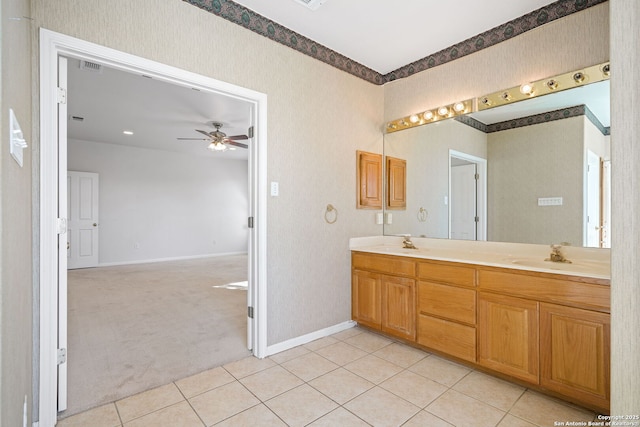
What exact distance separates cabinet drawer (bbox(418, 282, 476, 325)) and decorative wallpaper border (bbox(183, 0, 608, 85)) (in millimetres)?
2047

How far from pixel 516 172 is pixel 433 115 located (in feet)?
2.95

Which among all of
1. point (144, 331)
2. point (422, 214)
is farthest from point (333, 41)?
point (144, 331)

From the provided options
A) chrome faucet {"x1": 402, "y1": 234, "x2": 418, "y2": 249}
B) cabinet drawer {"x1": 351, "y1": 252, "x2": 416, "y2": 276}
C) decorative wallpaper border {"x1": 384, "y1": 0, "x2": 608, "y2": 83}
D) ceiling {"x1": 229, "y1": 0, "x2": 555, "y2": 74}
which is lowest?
cabinet drawer {"x1": 351, "y1": 252, "x2": 416, "y2": 276}

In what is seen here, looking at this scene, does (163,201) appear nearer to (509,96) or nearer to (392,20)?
(392,20)

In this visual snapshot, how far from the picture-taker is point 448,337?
2.25 m

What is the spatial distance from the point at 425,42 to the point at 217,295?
12.8ft

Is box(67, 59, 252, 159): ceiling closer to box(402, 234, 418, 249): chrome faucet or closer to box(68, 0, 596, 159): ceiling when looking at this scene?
box(68, 0, 596, 159): ceiling

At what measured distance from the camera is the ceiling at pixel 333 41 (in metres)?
2.25

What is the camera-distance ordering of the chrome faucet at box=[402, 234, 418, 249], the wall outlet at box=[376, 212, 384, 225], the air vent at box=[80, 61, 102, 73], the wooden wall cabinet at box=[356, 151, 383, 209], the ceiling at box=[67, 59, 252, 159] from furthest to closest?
the ceiling at box=[67, 59, 252, 159], the wall outlet at box=[376, 212, 384, 225], the wooden wall cabinet at box=[356, 151, 383, 209], the chrome faucet at box=[402, 234, 418, 249], the air vent at box=[80, 61, 102, 73]

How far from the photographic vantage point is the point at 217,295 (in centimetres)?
421

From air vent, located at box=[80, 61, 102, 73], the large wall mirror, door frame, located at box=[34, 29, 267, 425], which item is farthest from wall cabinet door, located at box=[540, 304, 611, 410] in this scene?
air vent, located at box=[80, 61, 102, 73]

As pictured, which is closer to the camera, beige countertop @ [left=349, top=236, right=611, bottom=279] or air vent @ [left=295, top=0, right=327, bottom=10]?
beige countertop @ [left=349, top=236, right=611, bottom=279]

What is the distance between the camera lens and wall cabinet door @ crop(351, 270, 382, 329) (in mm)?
2793

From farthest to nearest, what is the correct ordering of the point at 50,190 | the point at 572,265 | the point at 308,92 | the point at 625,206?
the point at 308,92 < the point at 572,265 < the point at 50,190 < the point at 625,206
